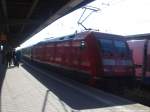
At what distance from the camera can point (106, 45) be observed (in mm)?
17344

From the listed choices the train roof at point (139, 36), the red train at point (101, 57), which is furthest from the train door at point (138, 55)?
the red train at point (101, 57)

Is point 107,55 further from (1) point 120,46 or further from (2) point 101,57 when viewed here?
(1) point 120,46

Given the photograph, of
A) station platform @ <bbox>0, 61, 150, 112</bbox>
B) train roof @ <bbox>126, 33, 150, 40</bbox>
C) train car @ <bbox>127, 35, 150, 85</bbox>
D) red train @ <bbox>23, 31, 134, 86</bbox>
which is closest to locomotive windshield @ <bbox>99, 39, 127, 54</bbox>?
red train @ <bbox>23, 31, 134, 86</bbox>

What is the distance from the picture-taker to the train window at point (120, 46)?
58.3 ft

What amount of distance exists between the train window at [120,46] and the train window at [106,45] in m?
0.36

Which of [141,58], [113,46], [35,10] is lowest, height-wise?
[141,58]

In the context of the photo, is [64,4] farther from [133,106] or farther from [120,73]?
[133,106]

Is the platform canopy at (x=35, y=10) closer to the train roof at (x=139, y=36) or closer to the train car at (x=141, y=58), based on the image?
the train roof at (x=139, y=36)

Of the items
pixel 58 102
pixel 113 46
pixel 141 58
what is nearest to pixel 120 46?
pixel 113 46

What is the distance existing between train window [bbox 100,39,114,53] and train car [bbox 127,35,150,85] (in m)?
1.76

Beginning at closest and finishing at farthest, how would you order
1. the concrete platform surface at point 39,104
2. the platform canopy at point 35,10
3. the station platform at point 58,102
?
1. the concrete platform surface at point 39,104
2. the station platform at point 58,102
3. the platform canopy at point 35,10

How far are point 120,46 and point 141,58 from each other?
4.83 ft

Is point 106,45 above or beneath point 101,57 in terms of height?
above

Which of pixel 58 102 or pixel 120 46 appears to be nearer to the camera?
pixel 58 102
